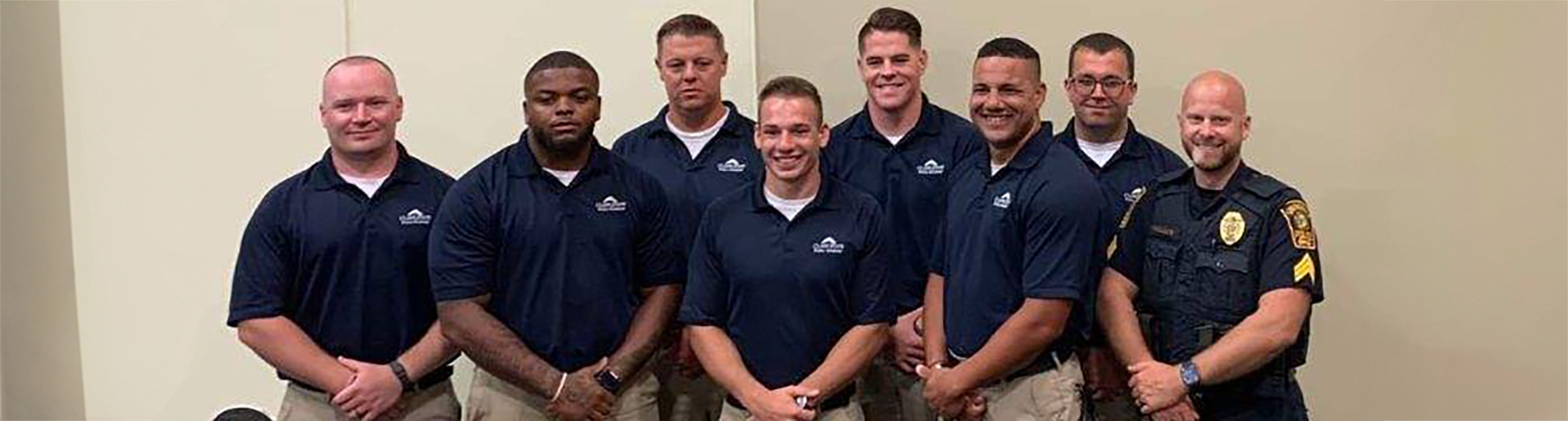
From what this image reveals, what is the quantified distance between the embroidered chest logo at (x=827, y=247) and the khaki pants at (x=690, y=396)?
73cm

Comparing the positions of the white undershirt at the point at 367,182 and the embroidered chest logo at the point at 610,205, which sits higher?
the white undershirt at the point at 367,182

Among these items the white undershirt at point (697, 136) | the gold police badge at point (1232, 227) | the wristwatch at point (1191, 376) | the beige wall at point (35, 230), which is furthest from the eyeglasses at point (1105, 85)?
the beige wall at point (35, 230)

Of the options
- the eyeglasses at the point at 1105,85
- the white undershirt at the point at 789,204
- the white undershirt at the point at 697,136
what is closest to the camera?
the white undershirt at the point at 789,204

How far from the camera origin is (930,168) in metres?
3.99

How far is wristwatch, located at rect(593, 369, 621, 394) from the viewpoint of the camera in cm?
362

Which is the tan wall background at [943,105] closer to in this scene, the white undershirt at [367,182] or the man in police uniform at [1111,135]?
the man in police uniform at [1111,135]

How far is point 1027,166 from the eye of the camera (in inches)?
140

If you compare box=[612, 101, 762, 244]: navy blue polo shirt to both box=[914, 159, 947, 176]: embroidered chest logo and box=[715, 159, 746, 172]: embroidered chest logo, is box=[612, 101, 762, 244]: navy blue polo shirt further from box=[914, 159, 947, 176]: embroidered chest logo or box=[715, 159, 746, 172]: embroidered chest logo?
box=[914, 159, 947, 176]: embroidered chest logo

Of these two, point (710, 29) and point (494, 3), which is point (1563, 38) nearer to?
point (710, 29)

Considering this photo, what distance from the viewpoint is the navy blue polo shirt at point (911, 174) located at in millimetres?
3959

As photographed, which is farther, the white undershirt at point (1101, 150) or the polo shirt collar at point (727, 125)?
the polo shirt collar at point (727, 125)

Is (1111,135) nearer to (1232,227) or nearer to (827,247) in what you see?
(1232,227)

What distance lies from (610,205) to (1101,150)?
4.25ft

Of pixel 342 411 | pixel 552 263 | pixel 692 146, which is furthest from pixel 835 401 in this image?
pixel 342 411
